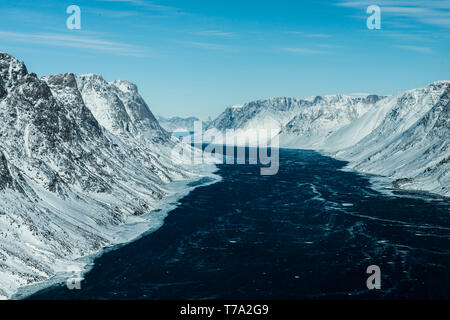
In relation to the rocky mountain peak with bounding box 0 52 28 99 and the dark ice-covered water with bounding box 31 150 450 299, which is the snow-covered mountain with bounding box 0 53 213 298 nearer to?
the rocky mountain peak with bounding box 0 52 28 99

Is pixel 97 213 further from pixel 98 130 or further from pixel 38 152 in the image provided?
pixel 98 130

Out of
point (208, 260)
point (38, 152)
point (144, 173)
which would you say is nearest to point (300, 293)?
point (208, 260)

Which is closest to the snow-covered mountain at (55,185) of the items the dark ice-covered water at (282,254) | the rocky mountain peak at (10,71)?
the rocky mountain peak at (10,71)

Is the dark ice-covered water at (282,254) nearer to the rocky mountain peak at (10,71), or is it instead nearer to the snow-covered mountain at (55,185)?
the snow-covered mountain at (55,185)

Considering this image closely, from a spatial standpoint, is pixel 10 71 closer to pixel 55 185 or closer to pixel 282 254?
pixel 55 185
